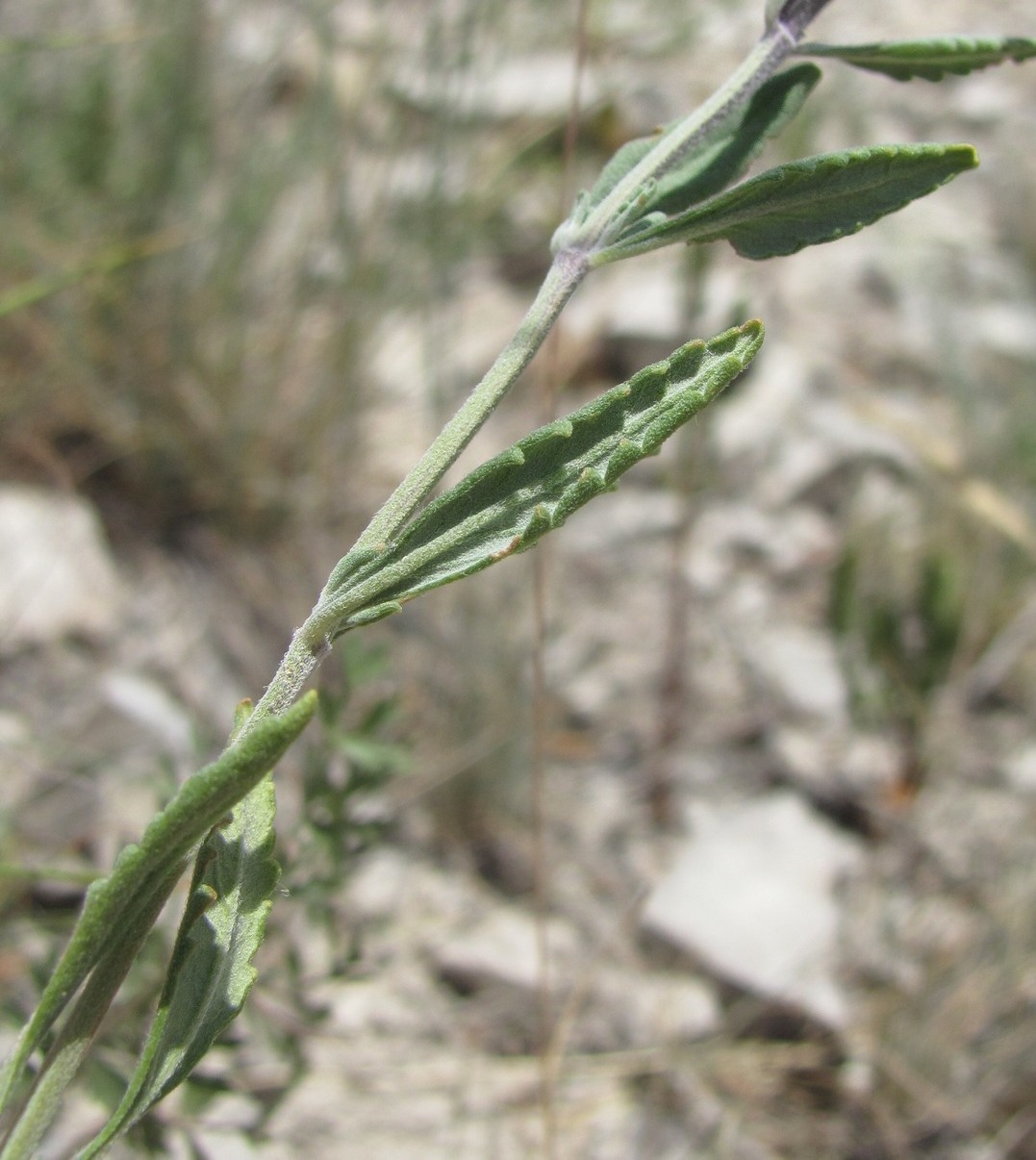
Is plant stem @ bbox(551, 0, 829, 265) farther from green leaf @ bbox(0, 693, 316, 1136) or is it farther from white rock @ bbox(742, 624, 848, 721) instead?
white rock @ bbox(742, 624, 848, 721)

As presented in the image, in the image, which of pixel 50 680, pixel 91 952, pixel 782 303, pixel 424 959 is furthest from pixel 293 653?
pixel 782 303

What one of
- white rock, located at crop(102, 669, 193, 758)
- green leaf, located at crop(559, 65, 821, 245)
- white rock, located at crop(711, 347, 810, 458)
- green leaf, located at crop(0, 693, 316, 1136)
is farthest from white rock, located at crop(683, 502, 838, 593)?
green leaf, located at crop(0, 693, 316, 1136)

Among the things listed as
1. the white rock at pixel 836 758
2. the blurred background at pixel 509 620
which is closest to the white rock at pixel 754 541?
the blurred background at pixel 509 620

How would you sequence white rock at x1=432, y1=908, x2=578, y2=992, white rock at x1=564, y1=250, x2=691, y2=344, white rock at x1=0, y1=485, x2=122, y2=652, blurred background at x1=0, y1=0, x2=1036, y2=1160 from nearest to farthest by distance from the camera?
blurred background at x1=0, y1=0, x2=1036, y2=1160
white rock at x1=432, y1=908, x2=578, y2=992
white rock at x1=0, y1=485, x2=122, y2=652
white rock at x1=564, y1=250, x2=691, y2=344

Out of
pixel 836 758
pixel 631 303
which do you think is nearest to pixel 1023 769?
pixel 836 758

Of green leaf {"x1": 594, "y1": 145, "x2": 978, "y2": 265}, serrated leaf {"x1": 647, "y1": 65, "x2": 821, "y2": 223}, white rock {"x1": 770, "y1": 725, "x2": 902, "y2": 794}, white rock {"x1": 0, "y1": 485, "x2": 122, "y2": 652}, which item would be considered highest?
serrated leaf {"x1": 647, "y1": 65, "x2": 821, "y2": 223}

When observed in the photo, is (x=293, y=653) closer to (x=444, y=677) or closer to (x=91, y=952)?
(x=91, y=952)

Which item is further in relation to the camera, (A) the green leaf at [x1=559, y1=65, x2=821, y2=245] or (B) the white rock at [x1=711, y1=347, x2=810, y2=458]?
(B) the white rock at [x1=711, y1=347, x2=810, y2=458]
